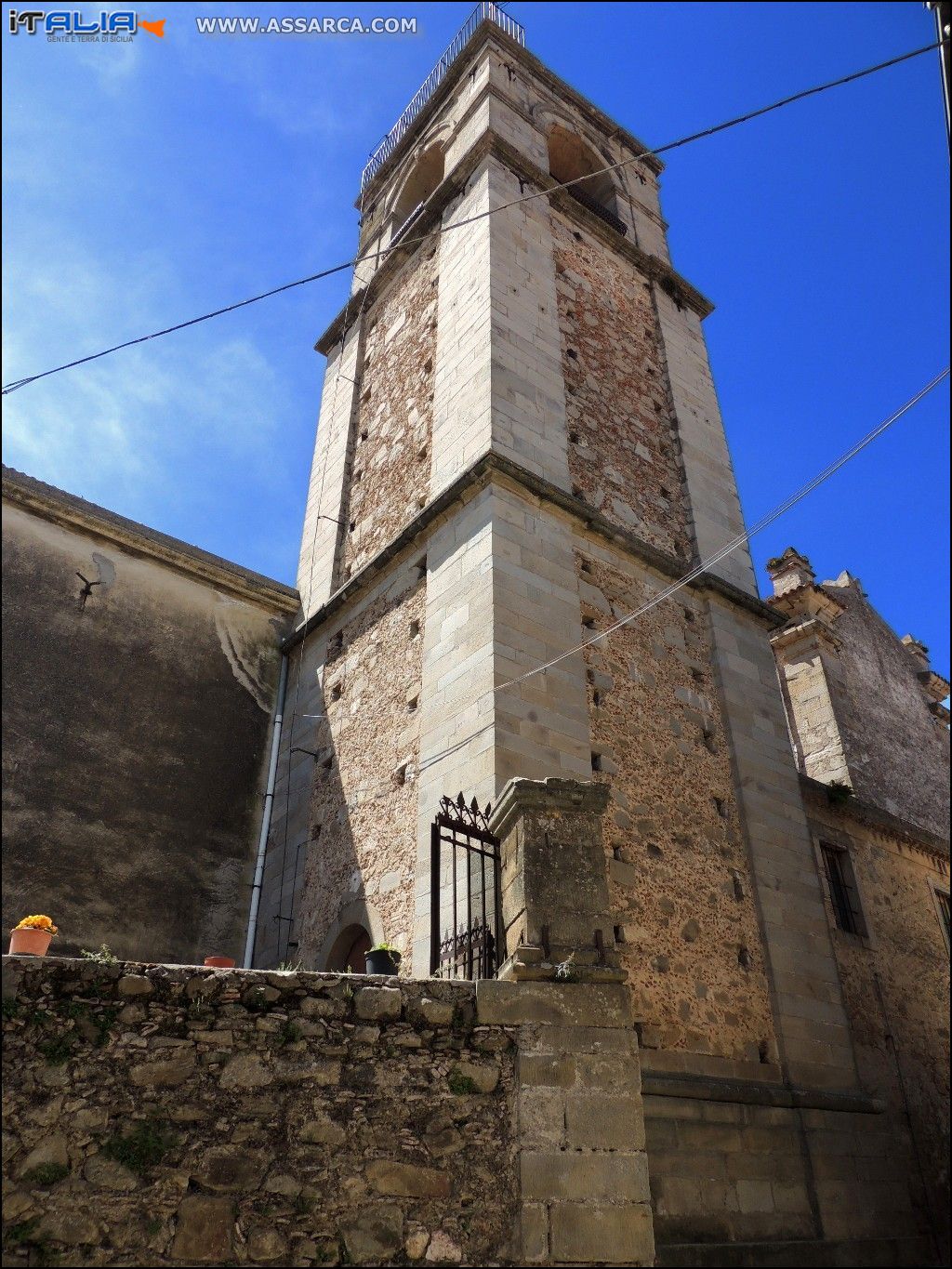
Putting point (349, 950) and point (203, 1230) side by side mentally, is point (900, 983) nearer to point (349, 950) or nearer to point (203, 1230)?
point (349, 950)

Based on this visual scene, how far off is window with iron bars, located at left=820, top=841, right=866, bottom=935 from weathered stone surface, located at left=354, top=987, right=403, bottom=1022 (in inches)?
290

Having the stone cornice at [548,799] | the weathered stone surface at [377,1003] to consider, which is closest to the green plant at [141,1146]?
the weathered stone surface at [377,1003]

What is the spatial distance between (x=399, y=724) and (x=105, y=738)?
9.72 ft

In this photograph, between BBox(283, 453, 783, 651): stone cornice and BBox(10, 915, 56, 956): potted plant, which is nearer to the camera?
BBox(10, 915, 56, 956): potted plant

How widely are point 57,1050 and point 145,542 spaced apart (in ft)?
25.1

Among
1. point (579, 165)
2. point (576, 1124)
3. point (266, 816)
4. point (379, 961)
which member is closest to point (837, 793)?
point (266, 816)

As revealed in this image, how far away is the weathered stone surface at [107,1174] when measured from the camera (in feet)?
12.1

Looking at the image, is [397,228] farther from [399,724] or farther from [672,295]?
[399,724]

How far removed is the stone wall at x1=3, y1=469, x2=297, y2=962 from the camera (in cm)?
848

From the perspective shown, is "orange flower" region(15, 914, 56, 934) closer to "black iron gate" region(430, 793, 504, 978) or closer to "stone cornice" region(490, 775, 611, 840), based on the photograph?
"black iron gate" region(430, 793, 504, 978)

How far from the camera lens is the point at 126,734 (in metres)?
9.38

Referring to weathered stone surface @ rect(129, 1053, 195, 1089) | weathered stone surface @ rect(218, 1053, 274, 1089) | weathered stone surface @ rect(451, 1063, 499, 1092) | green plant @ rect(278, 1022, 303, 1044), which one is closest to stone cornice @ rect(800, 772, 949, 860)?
weathered stone surface @ rect(451, 1063, 499, 1092)

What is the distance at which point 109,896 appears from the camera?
8664mm

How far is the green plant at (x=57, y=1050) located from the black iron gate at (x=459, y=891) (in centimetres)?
263
